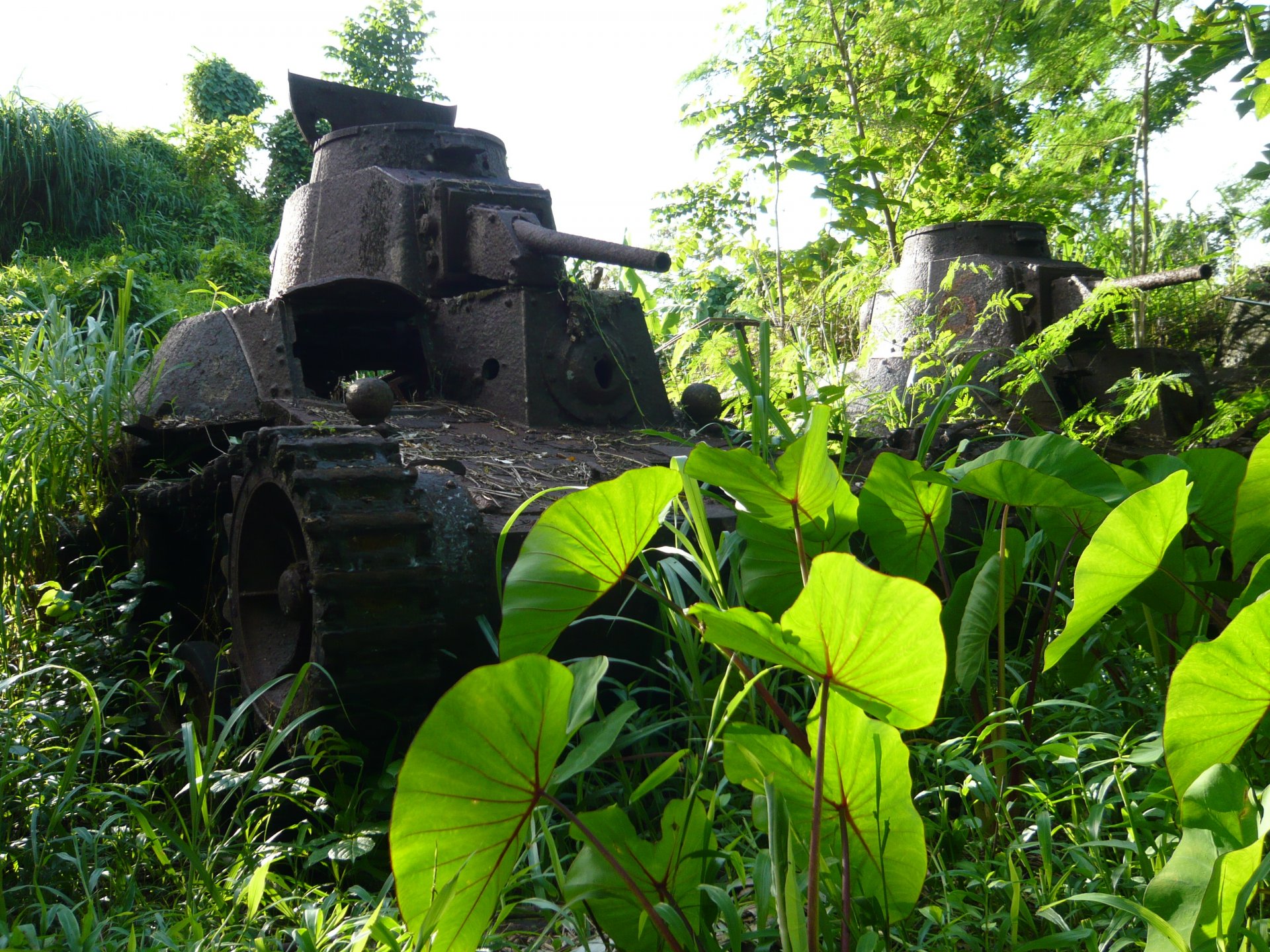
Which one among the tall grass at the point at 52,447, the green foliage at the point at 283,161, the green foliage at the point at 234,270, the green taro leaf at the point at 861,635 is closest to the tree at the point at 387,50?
the green foliage at the point at 283,161

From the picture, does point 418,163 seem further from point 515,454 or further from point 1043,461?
point 1043,461

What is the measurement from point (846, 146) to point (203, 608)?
6170 millimetres

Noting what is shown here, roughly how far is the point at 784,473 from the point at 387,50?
2297 cm

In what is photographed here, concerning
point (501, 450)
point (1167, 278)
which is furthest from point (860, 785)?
point (1167, 278)

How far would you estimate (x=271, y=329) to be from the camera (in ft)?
13.4

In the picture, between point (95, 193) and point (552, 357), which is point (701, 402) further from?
point (95, 193)

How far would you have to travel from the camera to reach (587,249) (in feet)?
14.3

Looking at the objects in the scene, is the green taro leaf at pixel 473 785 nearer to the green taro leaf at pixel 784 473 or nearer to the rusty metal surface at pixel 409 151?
the green taro leaf at pixel 784 473

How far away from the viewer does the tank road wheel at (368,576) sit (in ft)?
8.49

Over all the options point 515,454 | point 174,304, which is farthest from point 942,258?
point 174,304

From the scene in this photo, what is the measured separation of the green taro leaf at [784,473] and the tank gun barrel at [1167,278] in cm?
379

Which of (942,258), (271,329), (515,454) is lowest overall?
(515,454)

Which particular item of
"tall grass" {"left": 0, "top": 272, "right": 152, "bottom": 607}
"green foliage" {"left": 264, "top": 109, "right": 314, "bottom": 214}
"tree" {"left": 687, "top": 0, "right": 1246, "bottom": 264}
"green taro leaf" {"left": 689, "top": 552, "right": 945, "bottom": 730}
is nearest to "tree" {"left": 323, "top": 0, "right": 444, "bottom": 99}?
"green foliage" {"left": 264, "top": 109, "right": 314, "bottom": 214}

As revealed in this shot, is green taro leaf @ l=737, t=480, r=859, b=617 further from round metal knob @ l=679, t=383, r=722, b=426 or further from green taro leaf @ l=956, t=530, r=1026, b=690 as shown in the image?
round metal knob @ l=679, t=383, r=722, b=426
